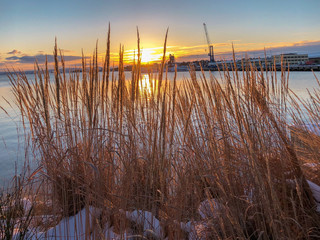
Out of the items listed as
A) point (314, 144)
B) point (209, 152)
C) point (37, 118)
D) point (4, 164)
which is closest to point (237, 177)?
point (209, 152)

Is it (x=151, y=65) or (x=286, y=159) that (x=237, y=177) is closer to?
(x=286, y=159)

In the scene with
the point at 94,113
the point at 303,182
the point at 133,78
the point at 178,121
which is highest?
the point at 133,78

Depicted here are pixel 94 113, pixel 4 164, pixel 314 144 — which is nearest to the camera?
pixel 94 113

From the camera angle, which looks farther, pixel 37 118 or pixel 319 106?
pixel 319 106

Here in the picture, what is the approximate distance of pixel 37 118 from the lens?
1.99m

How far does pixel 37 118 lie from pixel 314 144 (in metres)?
1.92

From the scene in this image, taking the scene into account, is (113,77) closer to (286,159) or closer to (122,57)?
(122,57)

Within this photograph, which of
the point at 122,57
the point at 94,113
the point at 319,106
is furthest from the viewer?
the point at 319,106

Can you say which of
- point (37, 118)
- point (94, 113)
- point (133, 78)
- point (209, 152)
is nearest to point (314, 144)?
point (209, 152)

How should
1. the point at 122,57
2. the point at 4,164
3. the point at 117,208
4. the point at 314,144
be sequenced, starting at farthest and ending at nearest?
1. the point at 4,164
2. the point at 314,144
3. the point at 122,57
4. the point at 117,208

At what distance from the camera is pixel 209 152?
5.78 feet

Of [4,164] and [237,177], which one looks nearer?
[237,177]

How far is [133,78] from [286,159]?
106 cm

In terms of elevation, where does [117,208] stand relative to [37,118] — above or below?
below
